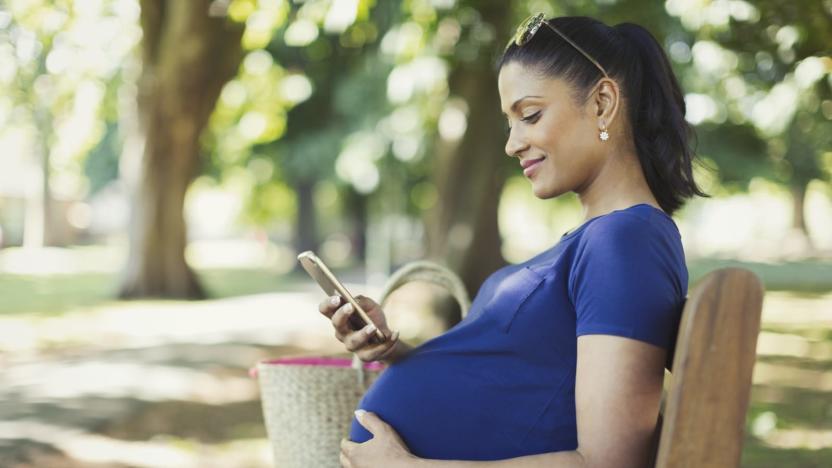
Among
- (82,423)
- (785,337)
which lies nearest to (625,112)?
(82,423)

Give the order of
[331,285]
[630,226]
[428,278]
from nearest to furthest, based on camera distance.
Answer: [630,226] < [331,285] < [428,278]

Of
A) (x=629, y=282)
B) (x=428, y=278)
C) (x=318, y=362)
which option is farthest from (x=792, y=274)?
(x=629, y=282)

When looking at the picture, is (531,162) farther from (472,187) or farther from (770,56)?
(472,187)

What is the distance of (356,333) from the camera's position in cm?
231

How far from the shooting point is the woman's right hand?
2252mm

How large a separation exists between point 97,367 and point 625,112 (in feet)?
28.5

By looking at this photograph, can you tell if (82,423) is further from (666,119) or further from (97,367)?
(666,119)

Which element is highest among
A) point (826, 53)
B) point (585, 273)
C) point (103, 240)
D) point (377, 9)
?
point (377, 9)

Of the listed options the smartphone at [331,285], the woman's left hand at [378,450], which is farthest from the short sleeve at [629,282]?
the smartphone at [331,285]

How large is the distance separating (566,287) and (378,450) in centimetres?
49

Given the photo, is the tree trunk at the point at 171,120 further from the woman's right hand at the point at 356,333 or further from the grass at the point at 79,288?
the woman's right hand at the point at 356,333

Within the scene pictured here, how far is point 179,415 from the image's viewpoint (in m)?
7.59

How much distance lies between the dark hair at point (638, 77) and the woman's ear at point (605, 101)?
0.05ft

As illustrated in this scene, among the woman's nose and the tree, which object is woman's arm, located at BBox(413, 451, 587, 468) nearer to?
the woman's nose
